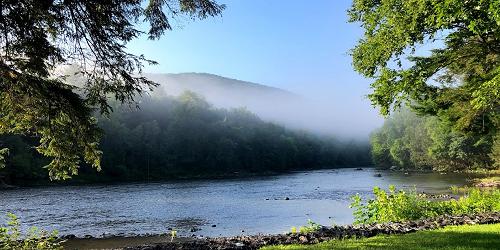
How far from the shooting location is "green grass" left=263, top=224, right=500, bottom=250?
8.62 metres

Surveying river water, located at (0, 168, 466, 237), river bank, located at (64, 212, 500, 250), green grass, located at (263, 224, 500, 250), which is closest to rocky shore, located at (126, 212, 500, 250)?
river bank, located at (64, 212, 500, 250)

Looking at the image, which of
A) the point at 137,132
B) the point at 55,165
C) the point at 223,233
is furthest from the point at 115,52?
the point at 137,132

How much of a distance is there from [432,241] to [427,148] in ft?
365

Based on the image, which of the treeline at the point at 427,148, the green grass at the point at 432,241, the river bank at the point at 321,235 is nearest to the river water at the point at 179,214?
the river bank at the point at 321,235

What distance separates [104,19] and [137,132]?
117219mm

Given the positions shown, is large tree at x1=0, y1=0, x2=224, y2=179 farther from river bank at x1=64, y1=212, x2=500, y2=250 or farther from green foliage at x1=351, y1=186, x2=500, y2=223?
green foliage at x1=351, y1=186, x2=500, y2=223

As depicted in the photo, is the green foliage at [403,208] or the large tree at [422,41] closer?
the large tree at [422,41]

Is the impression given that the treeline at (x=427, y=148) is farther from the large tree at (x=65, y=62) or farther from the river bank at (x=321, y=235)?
the large tree at (x=65, y=62)

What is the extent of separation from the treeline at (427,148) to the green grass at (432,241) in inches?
2170

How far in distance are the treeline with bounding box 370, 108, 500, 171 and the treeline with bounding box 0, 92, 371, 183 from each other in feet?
112

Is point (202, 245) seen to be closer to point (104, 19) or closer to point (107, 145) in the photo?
point (104, 19)

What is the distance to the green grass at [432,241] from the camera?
862 centimetres

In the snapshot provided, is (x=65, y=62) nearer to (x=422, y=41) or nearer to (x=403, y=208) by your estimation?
(x=422, y=41)

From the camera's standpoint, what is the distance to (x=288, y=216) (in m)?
33.3
